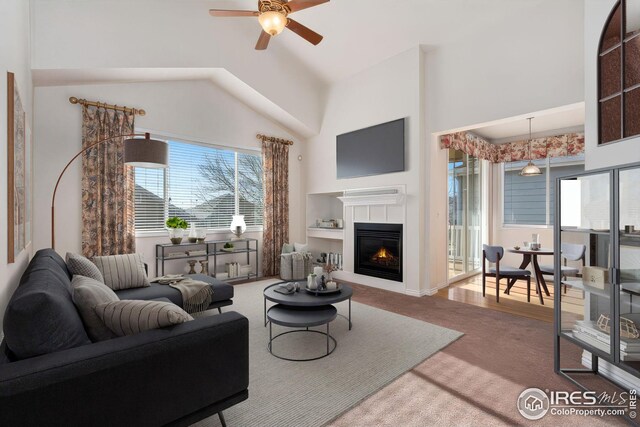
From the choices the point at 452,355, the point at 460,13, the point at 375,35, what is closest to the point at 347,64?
the point at 375,35

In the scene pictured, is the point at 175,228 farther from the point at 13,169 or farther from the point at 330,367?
the point at 330,367

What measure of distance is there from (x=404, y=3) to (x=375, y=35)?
67 centimetres

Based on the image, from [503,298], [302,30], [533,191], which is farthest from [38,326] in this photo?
[533,191]

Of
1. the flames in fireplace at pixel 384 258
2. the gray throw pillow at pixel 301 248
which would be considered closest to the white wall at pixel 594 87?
the flames in fireplace at pixel 384 258

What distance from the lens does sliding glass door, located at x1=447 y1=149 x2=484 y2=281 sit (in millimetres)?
5531

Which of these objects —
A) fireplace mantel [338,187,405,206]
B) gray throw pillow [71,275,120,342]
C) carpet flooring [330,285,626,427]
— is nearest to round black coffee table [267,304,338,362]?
carpet flooring [330,285,626,427]

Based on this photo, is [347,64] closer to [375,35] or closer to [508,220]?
[375,35]

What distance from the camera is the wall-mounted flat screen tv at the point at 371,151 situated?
15.8 ft

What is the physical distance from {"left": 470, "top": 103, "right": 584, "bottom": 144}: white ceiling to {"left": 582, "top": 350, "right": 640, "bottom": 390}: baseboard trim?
352 centimetres

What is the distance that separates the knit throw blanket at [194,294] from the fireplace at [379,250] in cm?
276

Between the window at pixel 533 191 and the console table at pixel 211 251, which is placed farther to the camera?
the window at pixel 533 191

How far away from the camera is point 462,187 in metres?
5.71

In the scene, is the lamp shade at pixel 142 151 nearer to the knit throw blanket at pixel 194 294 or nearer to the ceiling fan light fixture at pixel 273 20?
the knit throw blanket at pixel 194 294

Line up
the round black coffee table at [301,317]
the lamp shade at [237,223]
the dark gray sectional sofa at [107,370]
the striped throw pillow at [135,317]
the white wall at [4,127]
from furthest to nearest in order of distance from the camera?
the lamp shade at [237,223], the round black coffee table at [301,317], the white wall at [4,127], the striped throw pillow at [135,317], the dark gray sectional sofa at [107,370]
